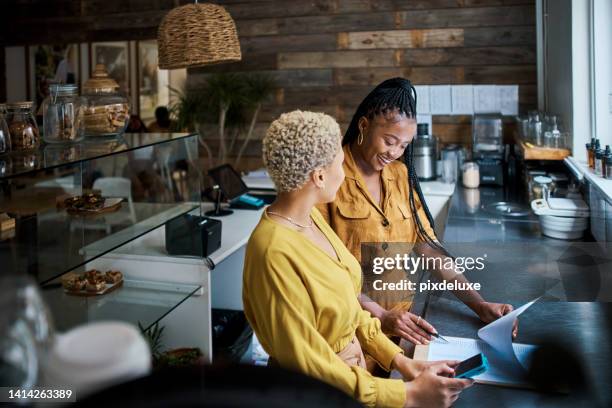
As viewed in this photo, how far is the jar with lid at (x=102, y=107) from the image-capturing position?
2295 millimetres

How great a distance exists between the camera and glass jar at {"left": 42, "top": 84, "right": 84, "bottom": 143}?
6.75 feet

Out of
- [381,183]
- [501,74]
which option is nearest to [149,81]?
[501,74]

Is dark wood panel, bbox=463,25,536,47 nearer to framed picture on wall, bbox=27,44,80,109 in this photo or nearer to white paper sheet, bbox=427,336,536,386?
white paper sheet, bbox=427,336,536,386

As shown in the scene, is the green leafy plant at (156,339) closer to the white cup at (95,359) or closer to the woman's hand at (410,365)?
the woman's hand at (410,365)

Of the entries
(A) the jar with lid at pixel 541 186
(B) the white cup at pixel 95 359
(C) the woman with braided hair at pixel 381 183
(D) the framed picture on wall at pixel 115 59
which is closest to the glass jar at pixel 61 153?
(C) the woman with braided hair at pixel 381 183

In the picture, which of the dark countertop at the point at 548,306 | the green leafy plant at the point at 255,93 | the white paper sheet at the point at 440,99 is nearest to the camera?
the dark countertop at the point at 548,306

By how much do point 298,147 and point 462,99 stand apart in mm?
3830

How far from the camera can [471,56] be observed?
187 inches

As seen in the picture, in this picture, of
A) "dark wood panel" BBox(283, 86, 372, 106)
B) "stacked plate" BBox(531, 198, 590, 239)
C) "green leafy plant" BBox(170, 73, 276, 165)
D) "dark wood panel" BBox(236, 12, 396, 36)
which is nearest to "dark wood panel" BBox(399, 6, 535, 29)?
→ "dark wood panel" BBox(236, 12, 396, 36)

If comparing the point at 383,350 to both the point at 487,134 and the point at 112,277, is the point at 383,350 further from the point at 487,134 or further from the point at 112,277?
the point at 487,134

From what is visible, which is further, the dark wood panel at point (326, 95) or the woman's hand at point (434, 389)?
the dark wood panel at point (326, 95)

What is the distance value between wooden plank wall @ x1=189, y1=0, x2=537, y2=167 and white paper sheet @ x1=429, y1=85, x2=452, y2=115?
49mm

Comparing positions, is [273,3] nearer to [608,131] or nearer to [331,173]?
[608,131]

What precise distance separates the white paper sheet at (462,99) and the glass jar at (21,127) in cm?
355
